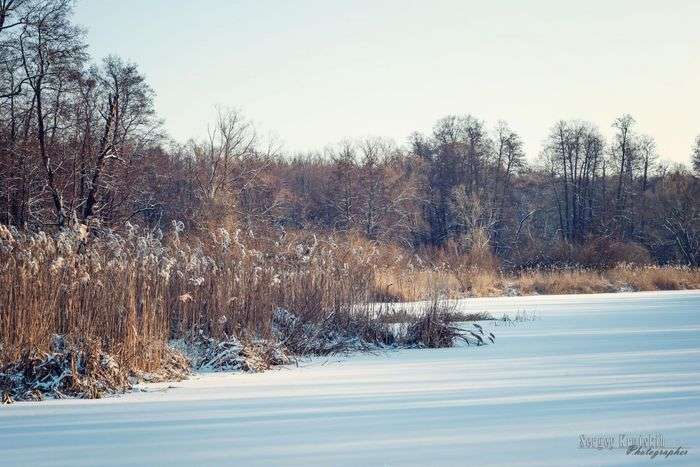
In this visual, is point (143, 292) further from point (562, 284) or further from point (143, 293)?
point (562, 284)

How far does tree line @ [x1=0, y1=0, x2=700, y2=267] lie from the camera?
20281 mm

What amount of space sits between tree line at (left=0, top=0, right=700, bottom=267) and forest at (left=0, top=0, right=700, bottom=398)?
0.11 meters

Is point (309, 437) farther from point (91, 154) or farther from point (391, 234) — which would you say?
point (391, 234)

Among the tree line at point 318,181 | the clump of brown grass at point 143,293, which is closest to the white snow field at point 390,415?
the clump of brown grass at point 143,293

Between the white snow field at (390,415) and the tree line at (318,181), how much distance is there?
1125 centimetres

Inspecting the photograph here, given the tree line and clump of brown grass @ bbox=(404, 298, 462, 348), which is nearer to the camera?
clump of brown grass @ bbox=(404, 298, 462, 348)

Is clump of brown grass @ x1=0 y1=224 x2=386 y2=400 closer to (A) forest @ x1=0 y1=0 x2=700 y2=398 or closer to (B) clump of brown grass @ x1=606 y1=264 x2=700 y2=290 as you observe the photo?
(A) forest @ x1=0 y1=0 x2=700 y2=398

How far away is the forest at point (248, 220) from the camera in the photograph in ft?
23.2

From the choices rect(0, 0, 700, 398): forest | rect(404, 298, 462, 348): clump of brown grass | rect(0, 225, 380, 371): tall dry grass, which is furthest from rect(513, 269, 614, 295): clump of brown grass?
rect(0, 225, 380, 371): tall dry grass

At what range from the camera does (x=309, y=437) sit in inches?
169

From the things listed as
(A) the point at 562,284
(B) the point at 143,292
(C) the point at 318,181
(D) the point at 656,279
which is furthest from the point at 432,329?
(C) the point at 318,181

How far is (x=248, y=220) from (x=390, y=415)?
99.3 ft

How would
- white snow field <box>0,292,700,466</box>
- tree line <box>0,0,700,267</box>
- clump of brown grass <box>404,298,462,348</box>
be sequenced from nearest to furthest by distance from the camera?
white snow field <box>0,292,700,466</box>
clump of brown grass <box>404,298,462,348</box>
tree line <box>0,0,700,267</box>

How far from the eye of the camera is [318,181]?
51.1 metres
